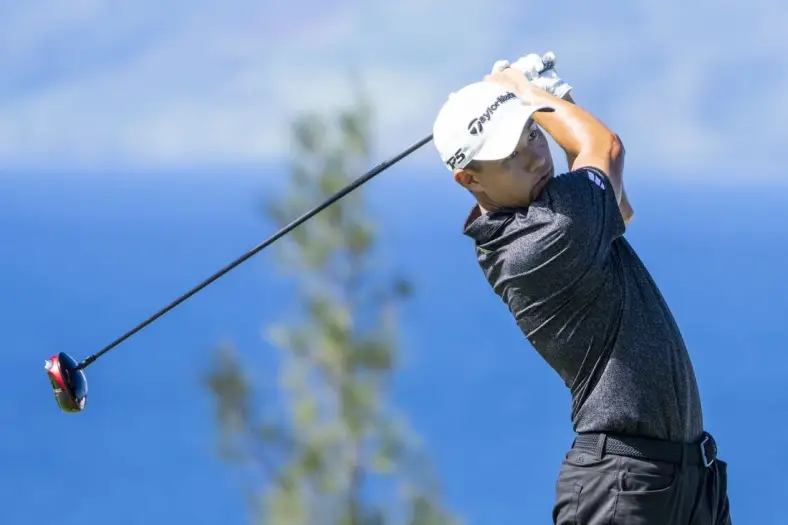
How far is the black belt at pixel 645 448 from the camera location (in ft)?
8.00

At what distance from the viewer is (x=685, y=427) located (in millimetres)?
2453

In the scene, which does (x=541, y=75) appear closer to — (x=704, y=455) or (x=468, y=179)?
(x=468, y=179)

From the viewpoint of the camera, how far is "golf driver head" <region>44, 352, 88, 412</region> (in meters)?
3.39

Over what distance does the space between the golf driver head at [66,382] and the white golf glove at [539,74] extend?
53.1 inches

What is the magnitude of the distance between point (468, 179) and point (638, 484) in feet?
2.05

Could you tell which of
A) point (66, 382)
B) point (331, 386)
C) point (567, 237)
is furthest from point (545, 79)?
point (331, 386)

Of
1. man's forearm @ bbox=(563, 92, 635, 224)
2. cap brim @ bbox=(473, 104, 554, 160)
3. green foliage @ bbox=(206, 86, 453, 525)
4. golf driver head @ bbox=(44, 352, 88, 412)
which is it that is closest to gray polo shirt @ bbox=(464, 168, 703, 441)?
cap brim @ bbox=(473, 104, 554, 160)

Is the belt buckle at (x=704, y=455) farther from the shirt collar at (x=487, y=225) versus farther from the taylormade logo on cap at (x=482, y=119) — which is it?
the taylormade logo on cap at (x=482, y=119)

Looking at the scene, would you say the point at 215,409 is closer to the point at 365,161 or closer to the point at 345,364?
the point at 345,364

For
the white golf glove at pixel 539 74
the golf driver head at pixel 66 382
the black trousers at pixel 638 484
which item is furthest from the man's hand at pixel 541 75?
the golf driver head at pixel 66 382

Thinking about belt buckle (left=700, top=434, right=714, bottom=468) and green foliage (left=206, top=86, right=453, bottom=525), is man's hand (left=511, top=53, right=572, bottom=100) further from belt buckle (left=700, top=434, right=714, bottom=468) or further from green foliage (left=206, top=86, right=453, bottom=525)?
green foliage (left=206, top=86, right=453, bottom=525)

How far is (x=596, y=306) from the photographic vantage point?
241 cm

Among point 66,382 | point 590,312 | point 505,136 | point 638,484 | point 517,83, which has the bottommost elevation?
point 638,484

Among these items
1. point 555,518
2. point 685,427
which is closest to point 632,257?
point 685,427
